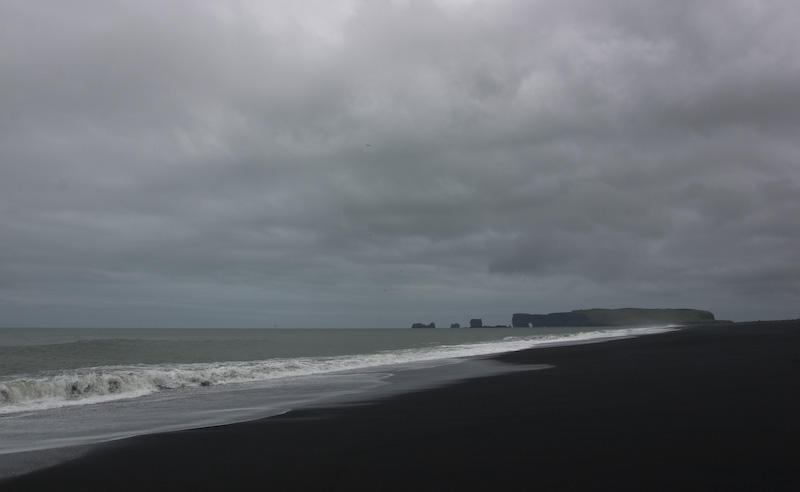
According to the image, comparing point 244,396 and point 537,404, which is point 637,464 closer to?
point 537,404

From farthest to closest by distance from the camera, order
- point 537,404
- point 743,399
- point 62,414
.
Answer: point 62,414, point 537,404, point 743,399

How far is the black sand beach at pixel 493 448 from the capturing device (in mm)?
6363

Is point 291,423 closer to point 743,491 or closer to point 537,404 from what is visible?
point 537,404

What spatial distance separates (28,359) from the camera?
36031 millimetres

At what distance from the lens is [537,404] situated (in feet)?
39.4

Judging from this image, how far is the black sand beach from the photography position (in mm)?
6363

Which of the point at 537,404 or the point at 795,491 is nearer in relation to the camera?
the point at 795,491

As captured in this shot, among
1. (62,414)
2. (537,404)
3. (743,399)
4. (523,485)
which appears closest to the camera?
(523,485)

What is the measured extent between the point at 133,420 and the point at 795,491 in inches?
457

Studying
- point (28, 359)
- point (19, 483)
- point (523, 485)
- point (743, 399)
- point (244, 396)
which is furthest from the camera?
point (28, 359)

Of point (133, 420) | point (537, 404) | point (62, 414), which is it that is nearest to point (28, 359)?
point (62, 414)

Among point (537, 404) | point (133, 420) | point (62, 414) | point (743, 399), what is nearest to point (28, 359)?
point (62, 414)

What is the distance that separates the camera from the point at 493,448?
7.93 metres

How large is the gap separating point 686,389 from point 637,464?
7.17m
